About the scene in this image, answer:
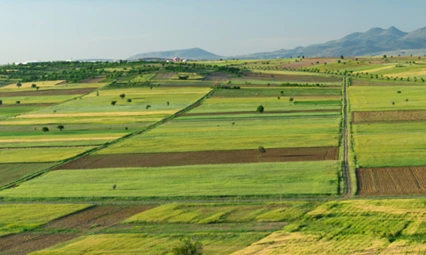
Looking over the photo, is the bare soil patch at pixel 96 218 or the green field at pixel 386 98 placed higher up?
the green field at pixel 386 98

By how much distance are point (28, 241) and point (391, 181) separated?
32.4 m

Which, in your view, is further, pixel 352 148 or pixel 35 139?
pixel 35 139

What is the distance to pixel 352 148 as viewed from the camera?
7425 cm

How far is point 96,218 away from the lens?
51.3m

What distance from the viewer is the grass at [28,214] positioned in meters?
50.1

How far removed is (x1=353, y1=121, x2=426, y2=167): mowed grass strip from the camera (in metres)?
65.9

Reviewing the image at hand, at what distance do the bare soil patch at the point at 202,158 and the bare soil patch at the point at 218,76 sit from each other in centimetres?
10075

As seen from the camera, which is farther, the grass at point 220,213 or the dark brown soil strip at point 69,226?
the grass at point 220,213

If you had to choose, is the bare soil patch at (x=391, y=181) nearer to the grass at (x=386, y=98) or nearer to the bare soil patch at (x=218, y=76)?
the grass at (x=386, y=98)

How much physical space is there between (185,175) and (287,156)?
13436mm

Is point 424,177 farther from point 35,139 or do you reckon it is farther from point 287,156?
point 35,139

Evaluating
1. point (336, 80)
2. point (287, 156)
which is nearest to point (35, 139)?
point (287, 156)

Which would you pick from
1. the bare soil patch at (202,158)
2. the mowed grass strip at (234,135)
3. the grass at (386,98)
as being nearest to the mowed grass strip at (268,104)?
the grass at (386,98)

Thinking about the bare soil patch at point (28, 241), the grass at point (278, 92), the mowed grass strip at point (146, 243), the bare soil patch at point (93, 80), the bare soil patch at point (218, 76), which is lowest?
the bare soil patch at point (28, 241)
